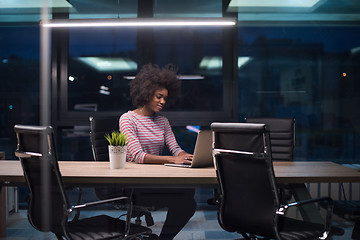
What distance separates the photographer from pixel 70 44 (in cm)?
484

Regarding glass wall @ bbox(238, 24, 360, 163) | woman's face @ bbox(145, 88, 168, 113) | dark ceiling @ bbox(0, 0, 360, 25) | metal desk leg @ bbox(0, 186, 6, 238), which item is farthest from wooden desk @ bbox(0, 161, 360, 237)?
dark ceiling @ bbox(0, 0, 360, 25)

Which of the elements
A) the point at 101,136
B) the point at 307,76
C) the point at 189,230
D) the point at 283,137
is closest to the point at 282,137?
the point at 283,137

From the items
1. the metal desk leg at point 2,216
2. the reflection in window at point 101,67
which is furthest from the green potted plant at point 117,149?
the reflection in window at point 101,67

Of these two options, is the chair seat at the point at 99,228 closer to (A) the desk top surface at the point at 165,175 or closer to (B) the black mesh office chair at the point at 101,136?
(A) the desk top surface at the point at 165,175

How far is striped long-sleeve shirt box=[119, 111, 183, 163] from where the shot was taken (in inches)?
123

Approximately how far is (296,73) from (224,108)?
4.28 feet

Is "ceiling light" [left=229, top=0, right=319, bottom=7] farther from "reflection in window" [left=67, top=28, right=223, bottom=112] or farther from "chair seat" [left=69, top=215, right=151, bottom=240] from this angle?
"chair seat" [left=69, top=215, right=151, bottom=240]

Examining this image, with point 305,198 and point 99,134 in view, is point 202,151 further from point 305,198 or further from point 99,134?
point 99,134

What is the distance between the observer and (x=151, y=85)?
11.5ft

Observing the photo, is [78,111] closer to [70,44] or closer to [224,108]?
[70,44]

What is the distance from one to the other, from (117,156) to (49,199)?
0.59 meters

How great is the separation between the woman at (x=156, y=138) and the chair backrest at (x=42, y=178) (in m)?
0.47

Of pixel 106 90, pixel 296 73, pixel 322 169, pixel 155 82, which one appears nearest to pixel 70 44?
pixel 106 90

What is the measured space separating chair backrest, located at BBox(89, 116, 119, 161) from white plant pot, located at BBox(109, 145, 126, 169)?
2.56ft
